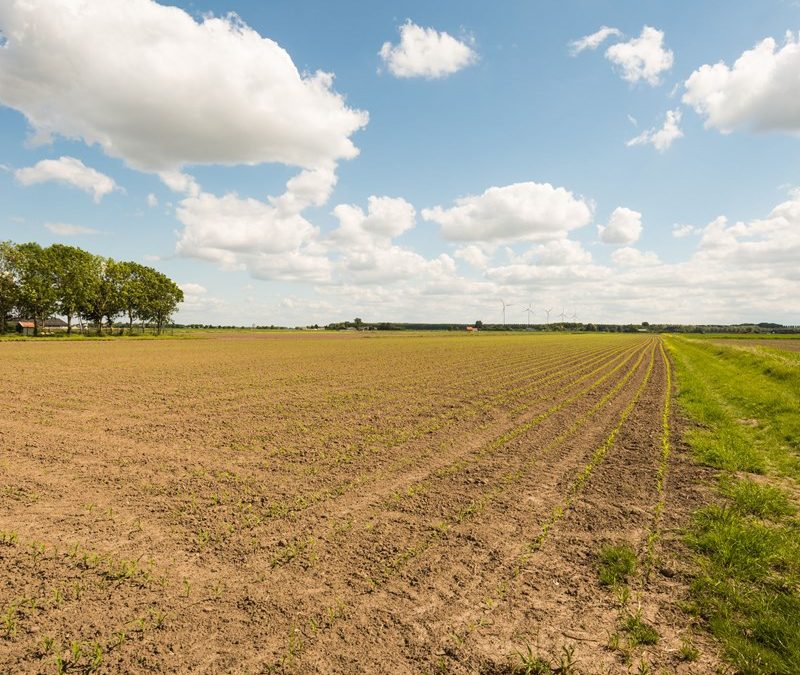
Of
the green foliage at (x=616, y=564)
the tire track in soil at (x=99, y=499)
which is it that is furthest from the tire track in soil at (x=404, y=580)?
the green foliage at (x=616, y=564)

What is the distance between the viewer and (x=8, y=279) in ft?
230

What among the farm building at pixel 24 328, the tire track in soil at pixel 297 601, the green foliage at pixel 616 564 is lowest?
the tire track in soil at pixel 297 601

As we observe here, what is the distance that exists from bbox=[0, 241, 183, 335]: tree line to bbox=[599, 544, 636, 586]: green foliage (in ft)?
296

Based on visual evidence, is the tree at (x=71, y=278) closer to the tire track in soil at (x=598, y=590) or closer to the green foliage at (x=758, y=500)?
the tire track in soil at (x=598, y=590)

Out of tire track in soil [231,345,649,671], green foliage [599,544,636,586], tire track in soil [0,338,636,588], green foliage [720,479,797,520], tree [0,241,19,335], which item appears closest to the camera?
tire track in soil [231,345,649,671]

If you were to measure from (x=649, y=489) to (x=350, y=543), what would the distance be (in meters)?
6.26

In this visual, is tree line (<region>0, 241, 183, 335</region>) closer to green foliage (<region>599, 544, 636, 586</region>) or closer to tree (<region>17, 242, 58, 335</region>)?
tree (<region>17, 242, 58, 335</region>)

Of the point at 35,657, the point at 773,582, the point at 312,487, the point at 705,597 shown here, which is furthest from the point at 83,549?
the point at 773,582

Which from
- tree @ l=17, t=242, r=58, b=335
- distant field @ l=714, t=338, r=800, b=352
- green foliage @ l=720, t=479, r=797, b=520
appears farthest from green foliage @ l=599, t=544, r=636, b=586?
tree @ l=17, t=242, r=58, b=335

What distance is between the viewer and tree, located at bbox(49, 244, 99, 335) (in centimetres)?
7638

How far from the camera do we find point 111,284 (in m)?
86.6

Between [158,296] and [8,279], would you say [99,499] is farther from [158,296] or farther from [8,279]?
[158,296]

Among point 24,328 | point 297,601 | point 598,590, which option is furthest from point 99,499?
point 24,328

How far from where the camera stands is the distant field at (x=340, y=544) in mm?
4414
